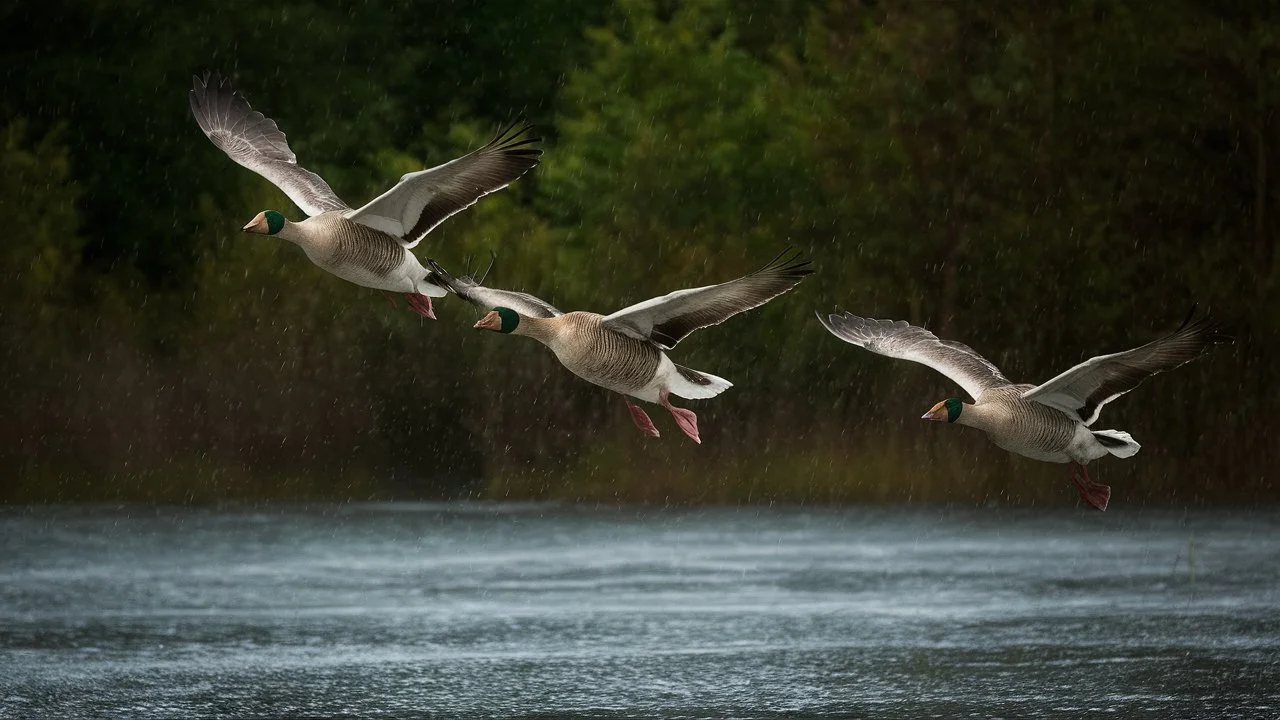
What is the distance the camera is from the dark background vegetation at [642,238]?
148 ft

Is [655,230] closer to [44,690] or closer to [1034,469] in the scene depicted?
[1034,469]

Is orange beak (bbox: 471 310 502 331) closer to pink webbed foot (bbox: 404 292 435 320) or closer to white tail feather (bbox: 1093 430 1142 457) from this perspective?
pink webbed foot (bbox: 404 292 435 320)

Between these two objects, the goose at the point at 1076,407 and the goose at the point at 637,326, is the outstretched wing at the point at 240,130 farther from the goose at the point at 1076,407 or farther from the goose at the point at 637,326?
the goose at the point at 1076,407

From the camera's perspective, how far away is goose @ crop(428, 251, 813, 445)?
33.3 ft

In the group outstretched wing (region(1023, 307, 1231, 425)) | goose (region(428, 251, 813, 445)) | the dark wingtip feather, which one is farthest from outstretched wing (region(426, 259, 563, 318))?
the dark wingtip feather

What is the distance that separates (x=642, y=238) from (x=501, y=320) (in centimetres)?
4163

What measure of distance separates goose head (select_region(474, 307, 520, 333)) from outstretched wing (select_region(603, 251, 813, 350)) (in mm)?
490

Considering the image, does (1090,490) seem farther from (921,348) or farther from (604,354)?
(604,354)

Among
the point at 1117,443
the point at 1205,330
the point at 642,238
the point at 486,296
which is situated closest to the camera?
the point at 486,296

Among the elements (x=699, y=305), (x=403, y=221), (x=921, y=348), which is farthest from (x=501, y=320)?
(x=921, y=348)

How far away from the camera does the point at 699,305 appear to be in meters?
10.6

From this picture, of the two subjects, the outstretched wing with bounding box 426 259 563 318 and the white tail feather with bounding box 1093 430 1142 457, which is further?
the white tail feather with bounding box 1093 430 1142 457

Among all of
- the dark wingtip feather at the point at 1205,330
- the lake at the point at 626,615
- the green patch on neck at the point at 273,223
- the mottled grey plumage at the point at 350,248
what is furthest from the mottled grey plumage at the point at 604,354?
the lake at the point at 626,615

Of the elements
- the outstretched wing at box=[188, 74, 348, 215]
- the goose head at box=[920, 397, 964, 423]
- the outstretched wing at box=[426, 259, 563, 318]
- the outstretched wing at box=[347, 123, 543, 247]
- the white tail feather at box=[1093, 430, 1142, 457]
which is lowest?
the white tail feather at box=[1093, 430, 1142, 457]
